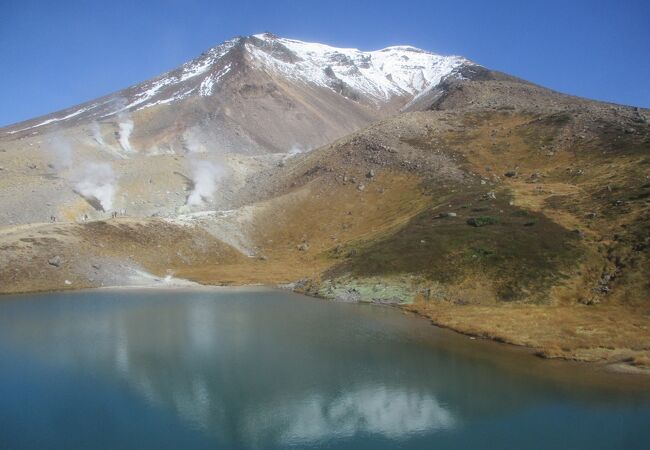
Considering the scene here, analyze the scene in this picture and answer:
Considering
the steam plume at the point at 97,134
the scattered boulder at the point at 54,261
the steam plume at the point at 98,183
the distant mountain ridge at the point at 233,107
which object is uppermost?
the distant mountain ridge at the point at 233,107

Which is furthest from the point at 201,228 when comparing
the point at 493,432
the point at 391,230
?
the point at 493,432

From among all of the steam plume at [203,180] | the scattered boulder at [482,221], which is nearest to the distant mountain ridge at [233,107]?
the steam plume at [203,180]

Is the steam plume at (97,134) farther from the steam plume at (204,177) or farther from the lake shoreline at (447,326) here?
the lake shoreline at (447,326)

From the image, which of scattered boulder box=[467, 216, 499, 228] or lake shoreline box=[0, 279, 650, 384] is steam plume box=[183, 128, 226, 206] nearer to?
lake shoreline box=[0, 279, 650, 384]

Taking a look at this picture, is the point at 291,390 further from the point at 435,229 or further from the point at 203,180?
the point at 203,180

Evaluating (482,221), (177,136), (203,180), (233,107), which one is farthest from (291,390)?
(233,107)

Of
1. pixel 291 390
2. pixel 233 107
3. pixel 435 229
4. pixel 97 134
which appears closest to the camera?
pixel 291 390
